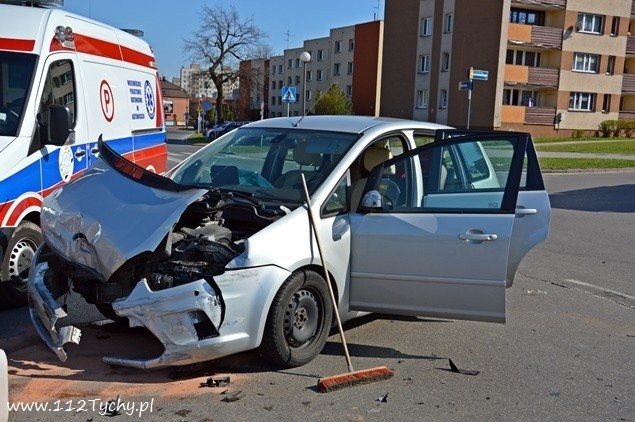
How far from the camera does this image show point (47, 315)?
481 cm

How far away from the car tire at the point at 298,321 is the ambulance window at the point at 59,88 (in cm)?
349

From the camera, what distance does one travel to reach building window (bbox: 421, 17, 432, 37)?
2126 inches

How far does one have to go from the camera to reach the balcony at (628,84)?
5284 cm

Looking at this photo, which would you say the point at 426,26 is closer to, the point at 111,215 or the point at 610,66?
the point at 610,66

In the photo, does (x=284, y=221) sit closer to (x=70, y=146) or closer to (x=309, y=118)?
(x=309, y=118)

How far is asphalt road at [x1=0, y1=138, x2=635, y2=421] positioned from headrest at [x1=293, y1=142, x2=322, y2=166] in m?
1.51

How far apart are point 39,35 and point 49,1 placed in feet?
3.04

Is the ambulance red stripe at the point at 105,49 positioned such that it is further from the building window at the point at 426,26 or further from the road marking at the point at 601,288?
the building window at the point at 426,26

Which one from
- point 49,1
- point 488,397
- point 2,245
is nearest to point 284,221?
point 488,397

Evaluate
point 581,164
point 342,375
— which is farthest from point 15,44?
point 581,164

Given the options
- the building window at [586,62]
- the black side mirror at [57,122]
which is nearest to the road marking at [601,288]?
the black side mirror at [57,122]

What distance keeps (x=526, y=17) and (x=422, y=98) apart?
9.79 m

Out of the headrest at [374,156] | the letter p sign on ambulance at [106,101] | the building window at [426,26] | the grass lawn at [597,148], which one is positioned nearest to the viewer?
the headrest at [374,156]

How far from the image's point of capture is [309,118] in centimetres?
665
